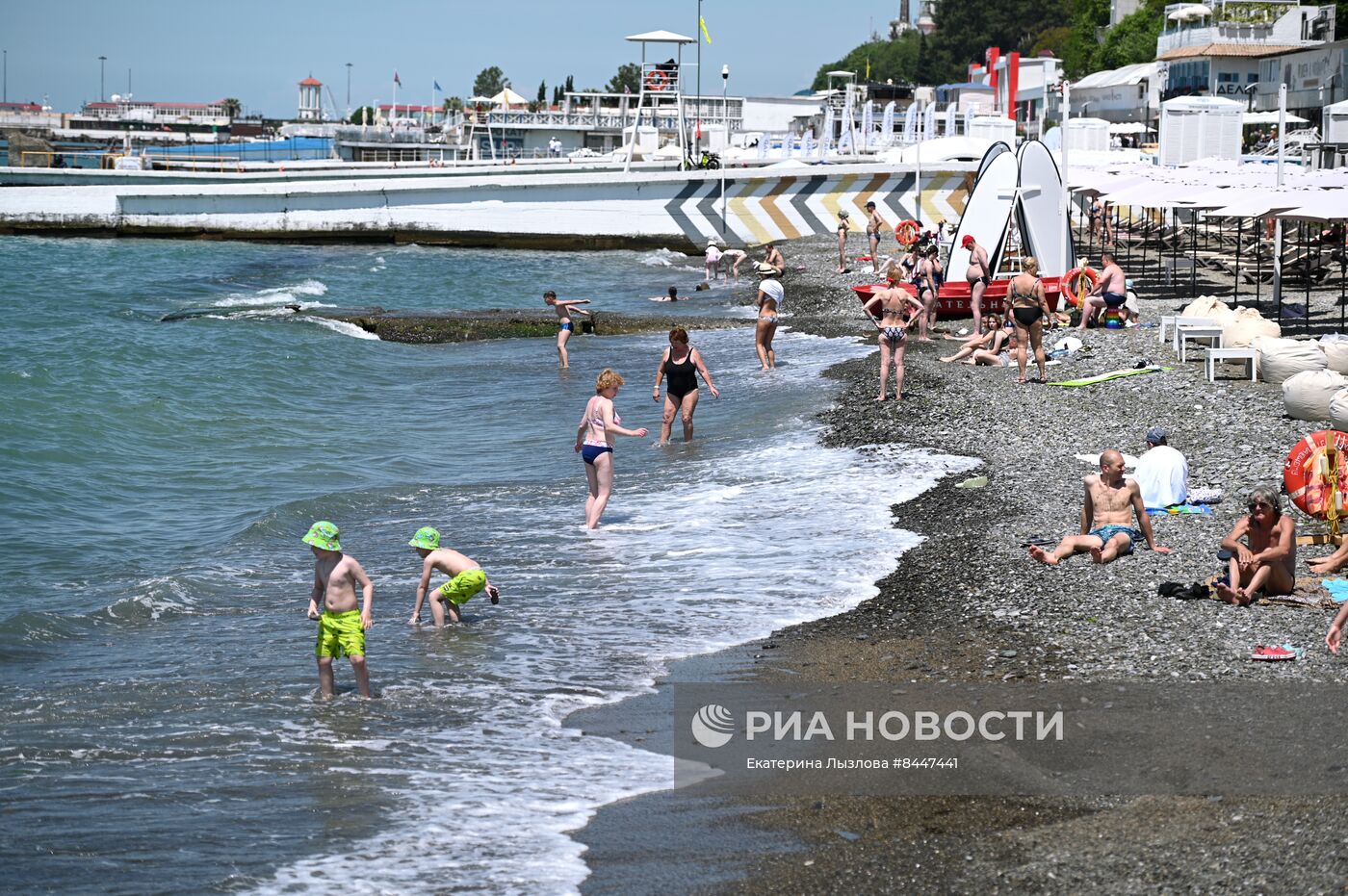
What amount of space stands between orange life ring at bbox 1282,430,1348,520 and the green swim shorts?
635cm

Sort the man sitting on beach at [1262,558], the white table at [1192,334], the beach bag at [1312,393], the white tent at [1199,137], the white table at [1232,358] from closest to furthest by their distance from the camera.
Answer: the man sitting on beach at [1262,558], the beach bag at [1312,393], the white table at [1232,358], the white table at [1192,334], the white tent at [1199,137]

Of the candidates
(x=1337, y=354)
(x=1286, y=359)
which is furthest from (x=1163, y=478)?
(x=1286, y=359)

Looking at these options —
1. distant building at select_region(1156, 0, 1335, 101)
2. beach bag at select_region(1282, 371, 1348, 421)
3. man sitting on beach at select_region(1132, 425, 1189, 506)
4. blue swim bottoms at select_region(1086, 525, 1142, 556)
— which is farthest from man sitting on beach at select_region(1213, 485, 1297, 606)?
distant building at select_region(1156, 0, 1335, 101)

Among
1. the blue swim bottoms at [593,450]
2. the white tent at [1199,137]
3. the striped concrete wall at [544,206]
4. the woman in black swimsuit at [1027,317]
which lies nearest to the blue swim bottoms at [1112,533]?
the blue swim bottoms at [593,450]

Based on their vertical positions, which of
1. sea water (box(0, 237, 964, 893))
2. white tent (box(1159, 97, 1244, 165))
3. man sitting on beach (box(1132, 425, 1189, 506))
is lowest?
sea water (box(0, 237, 964, 893))

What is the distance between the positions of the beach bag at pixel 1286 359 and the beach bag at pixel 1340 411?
343cm

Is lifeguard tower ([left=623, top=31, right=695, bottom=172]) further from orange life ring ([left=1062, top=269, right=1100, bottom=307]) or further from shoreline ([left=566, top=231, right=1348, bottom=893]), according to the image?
shoreline ([left=566, top=231, right=1348, bottom=893])

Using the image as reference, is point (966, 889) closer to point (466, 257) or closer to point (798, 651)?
point (798, 651)

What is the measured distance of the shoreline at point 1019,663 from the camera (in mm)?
5922

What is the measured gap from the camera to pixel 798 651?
29.5ft

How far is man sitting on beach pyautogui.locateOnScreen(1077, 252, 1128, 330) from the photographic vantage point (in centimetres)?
2194

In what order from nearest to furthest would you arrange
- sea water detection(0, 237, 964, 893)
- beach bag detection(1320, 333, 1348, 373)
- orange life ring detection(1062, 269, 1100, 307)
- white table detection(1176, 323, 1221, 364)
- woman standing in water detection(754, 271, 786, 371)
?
sea water detection(0, 237, 964, 893) → beach bag detection(1320, 333, 1348, 373) → white table detection(1176, 323, 1221, 364) → woman standing in water detection(754, 271, 786, 371) → orange life ring detection(1062, 269, 1100, 307)

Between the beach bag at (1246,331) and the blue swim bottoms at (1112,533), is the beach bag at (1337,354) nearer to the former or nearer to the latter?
the beach bag at (1246,331)

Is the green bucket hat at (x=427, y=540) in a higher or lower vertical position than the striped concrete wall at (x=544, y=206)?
lower
